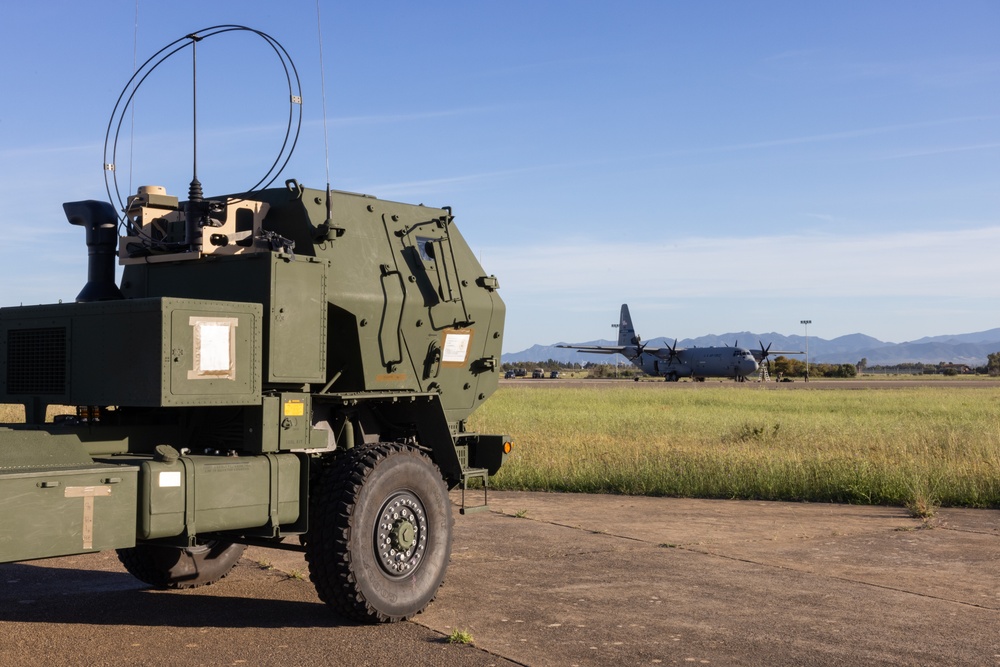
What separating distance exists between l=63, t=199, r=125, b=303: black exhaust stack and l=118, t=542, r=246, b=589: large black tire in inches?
79.9

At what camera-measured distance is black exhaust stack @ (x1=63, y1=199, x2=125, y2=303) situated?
7.76m

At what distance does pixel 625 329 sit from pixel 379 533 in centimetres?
11012

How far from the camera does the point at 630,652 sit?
639 cm

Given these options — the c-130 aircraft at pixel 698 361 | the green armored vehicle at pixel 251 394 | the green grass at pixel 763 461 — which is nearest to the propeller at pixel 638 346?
the c-130 aircraft at pixel 698 361

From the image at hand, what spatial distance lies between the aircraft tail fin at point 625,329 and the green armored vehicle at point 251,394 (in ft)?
347

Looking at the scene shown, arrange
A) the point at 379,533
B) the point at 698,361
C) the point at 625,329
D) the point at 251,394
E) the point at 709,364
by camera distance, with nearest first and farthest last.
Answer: the point at 251,394 → the point at 379,533 → the point at 709,364 → the point at 698,361 → the point at 625,329

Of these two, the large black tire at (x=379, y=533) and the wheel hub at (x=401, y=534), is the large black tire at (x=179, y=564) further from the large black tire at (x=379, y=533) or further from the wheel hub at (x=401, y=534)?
the wheel hub at (x=401, y=534)

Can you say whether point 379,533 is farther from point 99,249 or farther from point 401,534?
point 99,249

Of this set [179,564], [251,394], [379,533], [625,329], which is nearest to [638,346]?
[625,329]

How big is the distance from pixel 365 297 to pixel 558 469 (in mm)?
9318

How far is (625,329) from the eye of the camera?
11619 centimetres

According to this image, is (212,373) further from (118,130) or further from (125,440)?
(118,130)

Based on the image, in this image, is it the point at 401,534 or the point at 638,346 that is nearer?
the point at 401,534

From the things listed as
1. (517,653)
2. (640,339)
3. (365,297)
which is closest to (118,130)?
(365,297)
